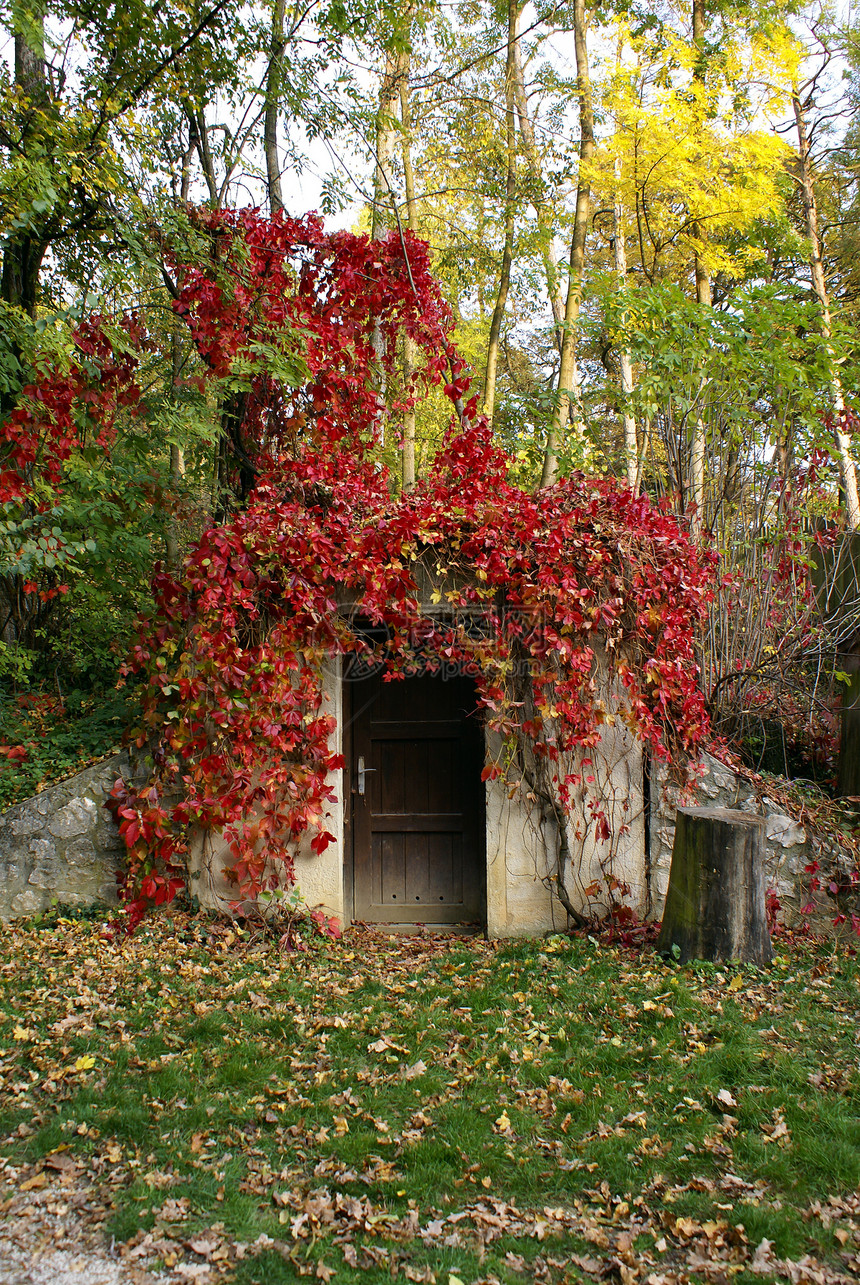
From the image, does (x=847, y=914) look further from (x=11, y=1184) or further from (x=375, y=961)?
(x=11, y=1184)

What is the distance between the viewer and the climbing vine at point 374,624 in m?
4.58

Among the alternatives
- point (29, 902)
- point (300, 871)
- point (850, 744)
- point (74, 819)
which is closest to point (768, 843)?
point (850, 744)

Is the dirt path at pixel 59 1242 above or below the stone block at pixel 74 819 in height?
below

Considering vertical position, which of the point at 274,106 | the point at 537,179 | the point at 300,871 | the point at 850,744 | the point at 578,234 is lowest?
the point at 300,871

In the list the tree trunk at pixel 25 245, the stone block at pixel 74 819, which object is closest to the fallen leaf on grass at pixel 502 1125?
the stone block at pixel 74 819

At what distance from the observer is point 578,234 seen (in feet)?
29.8

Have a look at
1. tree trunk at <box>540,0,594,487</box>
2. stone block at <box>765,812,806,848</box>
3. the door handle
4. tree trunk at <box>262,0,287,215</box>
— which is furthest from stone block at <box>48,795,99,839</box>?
tree trunk at <box>540,0,594,487</box>

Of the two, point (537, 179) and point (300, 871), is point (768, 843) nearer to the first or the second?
point (300, 871)

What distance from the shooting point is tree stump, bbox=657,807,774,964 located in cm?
411

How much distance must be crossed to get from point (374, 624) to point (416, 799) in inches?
67.5

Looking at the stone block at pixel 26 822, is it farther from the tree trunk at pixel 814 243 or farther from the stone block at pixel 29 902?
the tree trunk at pixel 814 243

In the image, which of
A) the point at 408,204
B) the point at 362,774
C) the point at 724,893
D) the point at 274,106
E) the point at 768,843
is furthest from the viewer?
the point at 408,204

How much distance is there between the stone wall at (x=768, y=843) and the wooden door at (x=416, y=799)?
1.43 metres

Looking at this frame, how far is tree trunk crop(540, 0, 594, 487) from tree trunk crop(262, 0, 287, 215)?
3.36 meters
